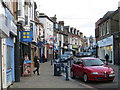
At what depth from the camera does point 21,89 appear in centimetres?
1048

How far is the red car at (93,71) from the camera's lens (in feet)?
42.2

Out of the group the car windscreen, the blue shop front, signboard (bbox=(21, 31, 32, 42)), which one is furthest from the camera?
signboard (bbox=(21, 31, 32, 42))

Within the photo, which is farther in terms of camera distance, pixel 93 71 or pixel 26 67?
pixel 26 67

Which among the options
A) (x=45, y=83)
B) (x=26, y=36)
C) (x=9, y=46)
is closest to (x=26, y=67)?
(x=26, y=36)

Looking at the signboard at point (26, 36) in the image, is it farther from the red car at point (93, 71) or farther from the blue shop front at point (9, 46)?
the red car at point (93, 71)

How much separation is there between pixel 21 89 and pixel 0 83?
155cm

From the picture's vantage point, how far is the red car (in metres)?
12.9

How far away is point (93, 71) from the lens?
12.9 metres

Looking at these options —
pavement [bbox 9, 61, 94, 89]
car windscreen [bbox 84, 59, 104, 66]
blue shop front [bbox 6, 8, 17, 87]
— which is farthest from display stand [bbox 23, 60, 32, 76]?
car windscreen [bbox 84, 59, 104, 66]

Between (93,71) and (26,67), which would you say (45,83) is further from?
(26,67)

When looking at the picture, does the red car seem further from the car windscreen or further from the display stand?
the display stand

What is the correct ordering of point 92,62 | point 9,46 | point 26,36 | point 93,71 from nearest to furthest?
1. point 9,46
2. point 93,71
3. point 92,62
4. point 26,36

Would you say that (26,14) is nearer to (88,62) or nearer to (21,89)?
(88,62)

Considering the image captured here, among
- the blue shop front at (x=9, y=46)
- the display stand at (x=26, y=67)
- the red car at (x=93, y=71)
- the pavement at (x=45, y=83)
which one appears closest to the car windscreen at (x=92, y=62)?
the red car at (x=93, y=71)
